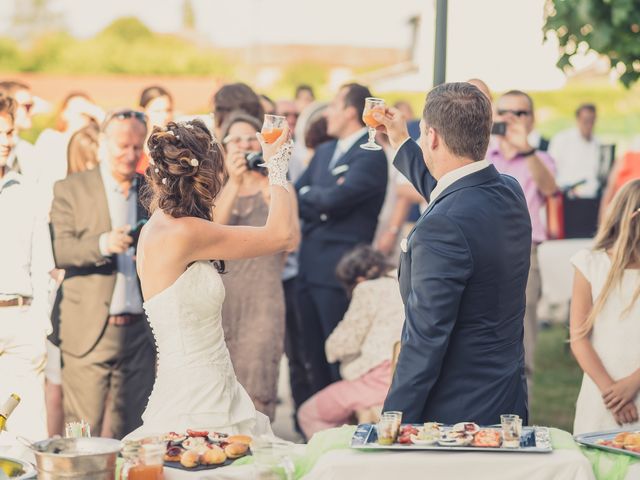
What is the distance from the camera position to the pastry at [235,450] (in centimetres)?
297

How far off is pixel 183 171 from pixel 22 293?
5.78 ft

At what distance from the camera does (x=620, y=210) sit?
4566mm

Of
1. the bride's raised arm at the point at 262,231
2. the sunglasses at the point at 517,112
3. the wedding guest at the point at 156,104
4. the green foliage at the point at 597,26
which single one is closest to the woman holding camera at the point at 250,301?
the wedding guest at the point at 156,104

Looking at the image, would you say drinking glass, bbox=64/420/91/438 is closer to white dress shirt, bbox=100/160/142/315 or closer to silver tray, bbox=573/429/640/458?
silver tray, bbox=573/429/640/458

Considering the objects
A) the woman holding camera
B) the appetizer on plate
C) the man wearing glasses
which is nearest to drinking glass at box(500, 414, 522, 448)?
the appetizer on plate

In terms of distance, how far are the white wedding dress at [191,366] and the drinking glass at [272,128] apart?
54cm

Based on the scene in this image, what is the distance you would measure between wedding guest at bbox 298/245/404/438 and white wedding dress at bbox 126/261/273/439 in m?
2.19

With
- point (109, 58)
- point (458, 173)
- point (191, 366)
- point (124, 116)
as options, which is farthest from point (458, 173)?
point (109, 58)

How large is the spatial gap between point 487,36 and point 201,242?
2166 mm

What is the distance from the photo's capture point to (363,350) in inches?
224

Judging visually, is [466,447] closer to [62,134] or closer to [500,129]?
[500,129]

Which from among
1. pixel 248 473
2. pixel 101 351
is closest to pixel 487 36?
pixel 101 351

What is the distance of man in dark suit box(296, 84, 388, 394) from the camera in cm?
656

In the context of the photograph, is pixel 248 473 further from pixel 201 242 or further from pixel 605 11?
pixel 605 11
